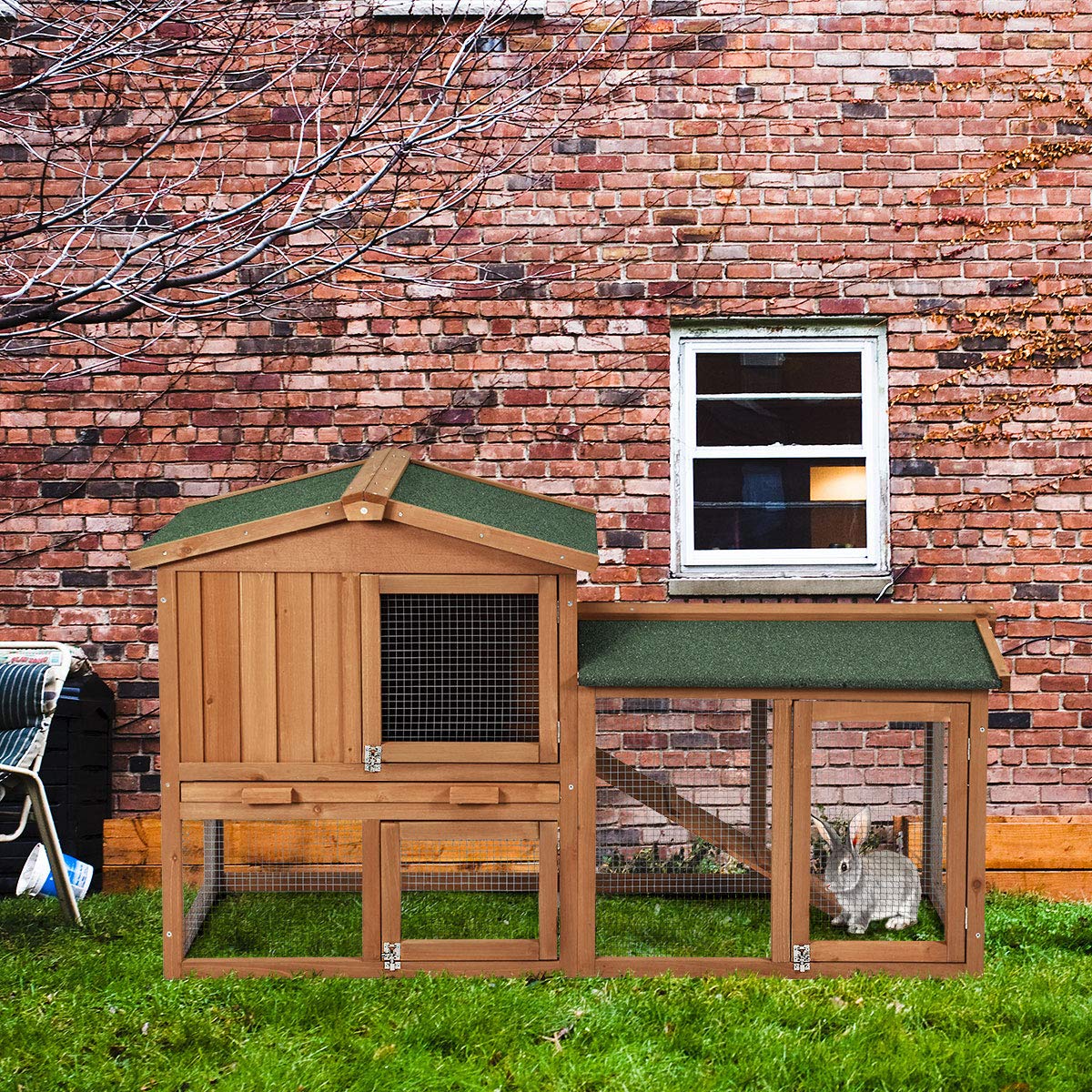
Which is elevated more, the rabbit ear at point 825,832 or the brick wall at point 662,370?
the brick wall at point 662,370

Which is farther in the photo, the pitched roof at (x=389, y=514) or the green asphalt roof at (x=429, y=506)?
the green asphalt roof at (x=429, y=506)

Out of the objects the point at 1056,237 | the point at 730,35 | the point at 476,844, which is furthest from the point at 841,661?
the point at 730,35

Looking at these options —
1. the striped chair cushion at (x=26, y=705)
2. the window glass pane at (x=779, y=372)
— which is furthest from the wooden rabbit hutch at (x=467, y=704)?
the window glass pane at (x=779, y=372)

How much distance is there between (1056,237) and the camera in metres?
4.76

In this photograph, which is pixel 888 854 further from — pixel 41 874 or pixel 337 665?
pixel 41 874

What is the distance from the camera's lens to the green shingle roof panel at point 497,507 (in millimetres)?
3430

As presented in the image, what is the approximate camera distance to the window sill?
15.4 ft

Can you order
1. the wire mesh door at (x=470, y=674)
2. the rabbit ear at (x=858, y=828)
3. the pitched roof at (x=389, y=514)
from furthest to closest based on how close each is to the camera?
1. the rabbit ear at (x=858, y=828)
2. the wire mesh door at (x=470, y=674)
3. the pitched roof at (x=389, y=514)

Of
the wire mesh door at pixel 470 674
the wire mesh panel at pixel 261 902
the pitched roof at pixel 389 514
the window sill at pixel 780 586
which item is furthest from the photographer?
the window sill at pixel 780 586

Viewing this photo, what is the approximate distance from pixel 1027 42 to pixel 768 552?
116 inches

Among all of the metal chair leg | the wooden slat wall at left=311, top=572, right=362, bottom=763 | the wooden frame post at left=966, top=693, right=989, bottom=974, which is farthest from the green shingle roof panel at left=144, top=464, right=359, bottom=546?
the wooden frame post at left=966, top=693, right=989, bottom=974

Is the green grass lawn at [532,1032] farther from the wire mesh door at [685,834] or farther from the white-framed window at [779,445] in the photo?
the white-framed window at [779,445]

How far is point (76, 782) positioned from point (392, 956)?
6.78ft

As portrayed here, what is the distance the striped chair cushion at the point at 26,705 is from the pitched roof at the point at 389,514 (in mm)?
865
